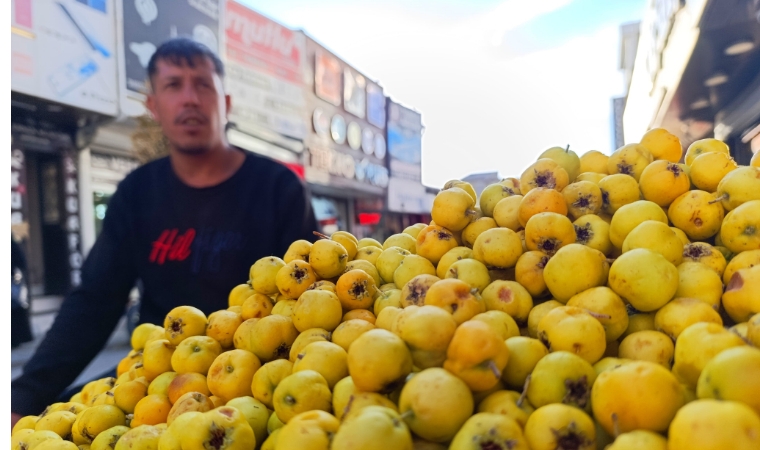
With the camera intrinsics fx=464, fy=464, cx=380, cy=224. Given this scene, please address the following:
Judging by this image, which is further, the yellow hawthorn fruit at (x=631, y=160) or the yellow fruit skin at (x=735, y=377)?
the yellow hawthorn fruit at (x=631, y=160)

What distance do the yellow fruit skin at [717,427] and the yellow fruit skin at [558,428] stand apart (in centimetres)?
14

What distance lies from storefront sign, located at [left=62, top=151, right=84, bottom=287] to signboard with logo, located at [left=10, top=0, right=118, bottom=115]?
39.3 inches

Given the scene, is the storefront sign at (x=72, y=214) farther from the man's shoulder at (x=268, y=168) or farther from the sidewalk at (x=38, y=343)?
the man's shoulder at (x=268, y=168)

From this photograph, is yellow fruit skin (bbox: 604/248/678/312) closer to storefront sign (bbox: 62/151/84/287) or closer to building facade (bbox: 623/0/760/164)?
building facade (bbox: 623/0/760/164)

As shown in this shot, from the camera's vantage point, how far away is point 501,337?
1.08 meters

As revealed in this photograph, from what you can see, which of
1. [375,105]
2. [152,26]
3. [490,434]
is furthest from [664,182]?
[375,105]

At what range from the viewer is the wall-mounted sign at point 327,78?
12.5m

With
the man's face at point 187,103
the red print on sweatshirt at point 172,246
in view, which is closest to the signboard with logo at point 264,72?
the man's face at point 187,103

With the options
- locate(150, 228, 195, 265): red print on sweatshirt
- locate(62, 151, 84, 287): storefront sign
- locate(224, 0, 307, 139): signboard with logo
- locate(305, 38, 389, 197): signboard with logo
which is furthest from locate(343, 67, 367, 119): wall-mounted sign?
locate(150, 228, 195, 265): red print on sweatshirt

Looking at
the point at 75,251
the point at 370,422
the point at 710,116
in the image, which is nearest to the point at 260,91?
the point at 75,251

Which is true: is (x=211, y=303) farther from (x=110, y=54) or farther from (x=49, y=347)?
(x=110, y=54)

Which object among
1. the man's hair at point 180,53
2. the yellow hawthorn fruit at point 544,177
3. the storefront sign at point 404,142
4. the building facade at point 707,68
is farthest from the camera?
the storefront sign at point 404,142

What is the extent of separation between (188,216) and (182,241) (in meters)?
0.18

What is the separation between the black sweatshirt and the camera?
9.80 feet
